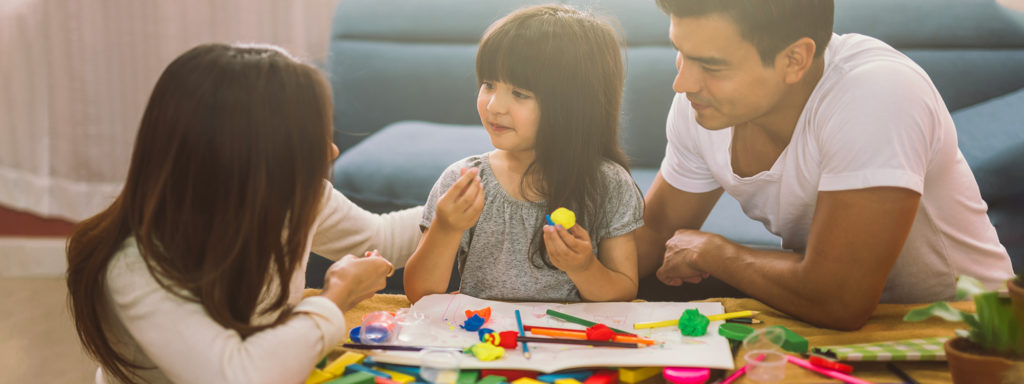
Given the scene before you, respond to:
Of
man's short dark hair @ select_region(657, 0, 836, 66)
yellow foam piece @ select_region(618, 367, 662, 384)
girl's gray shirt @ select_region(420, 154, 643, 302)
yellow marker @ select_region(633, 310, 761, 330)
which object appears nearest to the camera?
yellow foam piece @ select_region(618, 367, 662, 384)

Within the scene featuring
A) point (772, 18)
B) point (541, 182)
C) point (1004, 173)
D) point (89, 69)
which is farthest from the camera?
point (89, 69)

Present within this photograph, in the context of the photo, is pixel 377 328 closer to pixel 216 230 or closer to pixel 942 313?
pixel 216 230

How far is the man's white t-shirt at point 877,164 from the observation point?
105 centimetres

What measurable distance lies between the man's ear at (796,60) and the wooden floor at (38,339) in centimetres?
155

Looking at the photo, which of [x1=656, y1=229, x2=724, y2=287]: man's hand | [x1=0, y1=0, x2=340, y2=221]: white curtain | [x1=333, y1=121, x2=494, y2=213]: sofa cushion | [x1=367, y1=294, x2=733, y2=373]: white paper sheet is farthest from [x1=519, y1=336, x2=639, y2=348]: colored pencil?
[x1=0, y1=0, x2=340, y2=221]: white curtain

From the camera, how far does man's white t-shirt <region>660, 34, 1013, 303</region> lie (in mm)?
1047

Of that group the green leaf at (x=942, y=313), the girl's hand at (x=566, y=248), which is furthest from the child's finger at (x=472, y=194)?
the green leaf at (x=942, y=313)

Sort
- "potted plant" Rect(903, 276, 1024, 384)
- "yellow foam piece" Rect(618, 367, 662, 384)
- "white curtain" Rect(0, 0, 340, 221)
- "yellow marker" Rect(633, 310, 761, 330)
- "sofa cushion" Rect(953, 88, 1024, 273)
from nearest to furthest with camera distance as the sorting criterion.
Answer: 1. "potted plant" Rect(903, 276, 1024, 384)
2. "yellow foam piece" Rect(618, 367, 662, 384)
3. "yellow marker" Rect(633, 310, 761, 330)
4. "sofa cushion" Rect(953, 88, 1024, 273)
5. "white curtain" Rect(0, 0, 340, 221)

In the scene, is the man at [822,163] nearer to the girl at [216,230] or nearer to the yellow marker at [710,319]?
the yellow marker at [710,319]

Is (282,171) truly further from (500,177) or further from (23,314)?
(23,314)

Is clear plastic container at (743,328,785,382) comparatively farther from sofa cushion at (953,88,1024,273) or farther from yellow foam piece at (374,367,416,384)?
sofa cushion at (953,88,1024,273)

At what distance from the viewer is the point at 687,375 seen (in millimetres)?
879

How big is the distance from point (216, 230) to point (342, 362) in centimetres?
21

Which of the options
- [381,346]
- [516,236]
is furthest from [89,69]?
[381,346]
